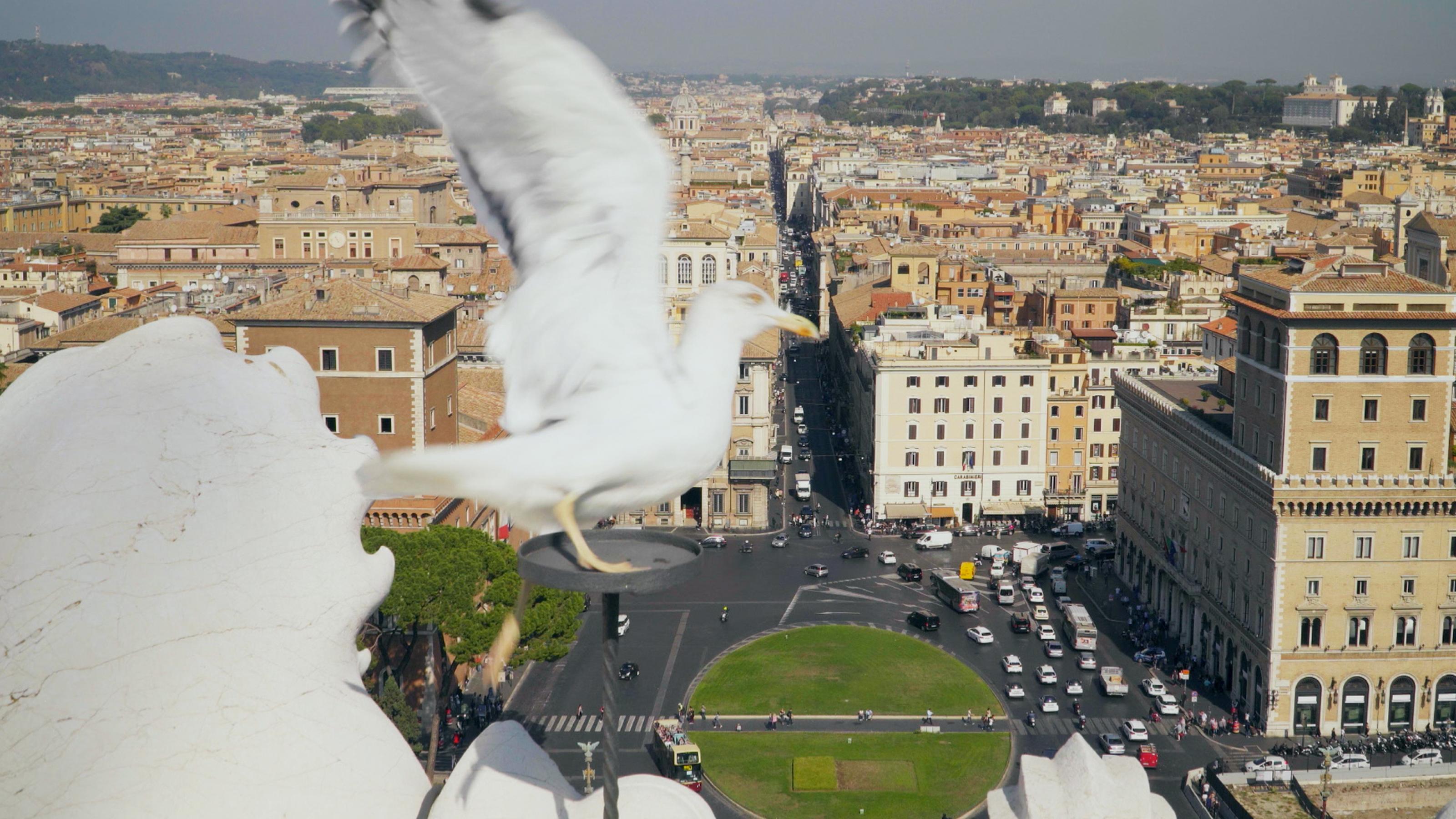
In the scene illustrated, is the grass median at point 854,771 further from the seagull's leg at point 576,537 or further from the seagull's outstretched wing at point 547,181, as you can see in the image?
the seagull's outstretched wing at point 547,181

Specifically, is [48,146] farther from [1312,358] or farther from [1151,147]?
[1312,358]

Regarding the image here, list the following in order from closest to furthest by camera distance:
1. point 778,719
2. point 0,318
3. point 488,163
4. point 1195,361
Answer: point 488,163
point 778,719
point 1195,361
point 0,318

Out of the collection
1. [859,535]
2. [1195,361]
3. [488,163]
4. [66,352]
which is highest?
[488,163]

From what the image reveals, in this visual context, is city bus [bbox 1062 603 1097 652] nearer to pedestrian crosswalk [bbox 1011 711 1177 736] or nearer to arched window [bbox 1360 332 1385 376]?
pedestrian crosswalk [bbox 1011 711 1177 736]

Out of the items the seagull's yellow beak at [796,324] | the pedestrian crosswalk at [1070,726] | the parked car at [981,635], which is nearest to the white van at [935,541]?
the parked car at [981,635]

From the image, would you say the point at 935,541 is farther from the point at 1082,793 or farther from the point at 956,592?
the point at 1082,793

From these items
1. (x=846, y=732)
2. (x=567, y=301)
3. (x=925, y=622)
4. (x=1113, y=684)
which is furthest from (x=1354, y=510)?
(x=567, y=301)

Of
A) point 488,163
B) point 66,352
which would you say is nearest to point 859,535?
point 66,352
